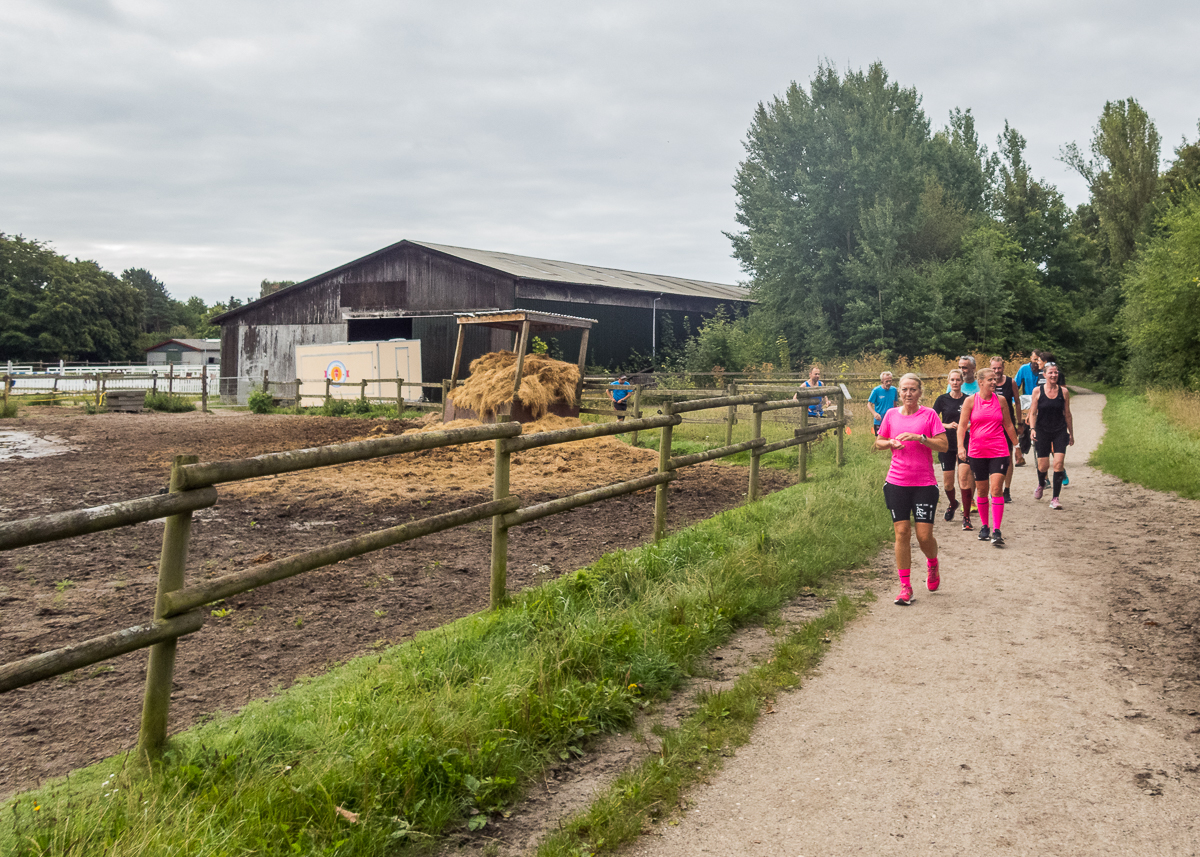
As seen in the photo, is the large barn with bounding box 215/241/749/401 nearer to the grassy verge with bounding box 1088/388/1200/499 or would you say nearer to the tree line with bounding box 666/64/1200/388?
the tree line with bounding box 666/64/1200/388

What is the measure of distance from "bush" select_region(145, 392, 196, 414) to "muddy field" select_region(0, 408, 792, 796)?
13.3 metres

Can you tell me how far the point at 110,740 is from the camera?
3.48 m

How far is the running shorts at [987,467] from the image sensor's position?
7.88 m

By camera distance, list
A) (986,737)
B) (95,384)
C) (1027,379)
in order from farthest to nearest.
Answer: (95,384), (1027,379), (986,737)

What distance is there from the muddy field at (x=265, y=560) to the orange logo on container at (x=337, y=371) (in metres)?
14.7

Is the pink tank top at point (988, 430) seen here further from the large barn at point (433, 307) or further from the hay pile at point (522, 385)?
the large barn at point (433, 307)

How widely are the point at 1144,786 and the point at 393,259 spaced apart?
2825cm

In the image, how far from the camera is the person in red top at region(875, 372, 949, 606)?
603cm

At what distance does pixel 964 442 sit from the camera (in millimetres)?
8055

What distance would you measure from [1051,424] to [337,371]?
2420 cm

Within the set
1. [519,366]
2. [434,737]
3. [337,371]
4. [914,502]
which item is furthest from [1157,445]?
[337,371]

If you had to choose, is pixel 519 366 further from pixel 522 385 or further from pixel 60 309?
pixel 60 309

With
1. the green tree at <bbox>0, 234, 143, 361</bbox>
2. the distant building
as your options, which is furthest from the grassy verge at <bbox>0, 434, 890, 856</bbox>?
the distant building

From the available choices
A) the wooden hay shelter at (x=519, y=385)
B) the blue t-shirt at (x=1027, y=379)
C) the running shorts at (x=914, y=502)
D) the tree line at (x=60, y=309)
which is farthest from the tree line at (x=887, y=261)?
the tree line at (x=60, y=309)
